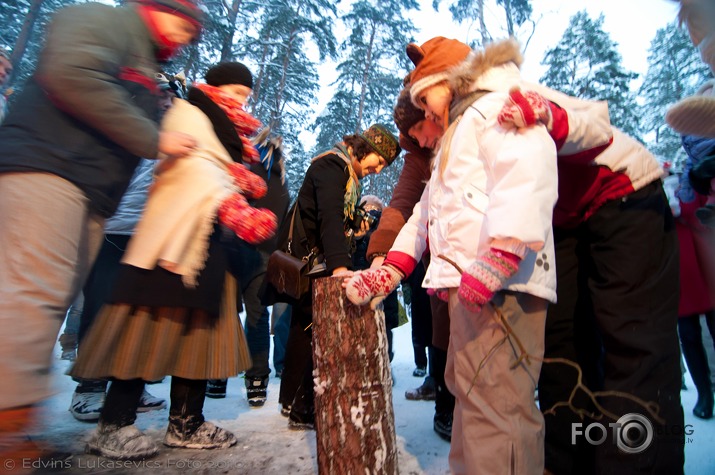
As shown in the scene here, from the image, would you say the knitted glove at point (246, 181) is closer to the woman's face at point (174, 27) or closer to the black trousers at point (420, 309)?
the woman's face at point (174, 27)

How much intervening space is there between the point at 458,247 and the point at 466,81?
792 millimetres

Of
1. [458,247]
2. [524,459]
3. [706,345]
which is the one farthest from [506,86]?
[706,345]

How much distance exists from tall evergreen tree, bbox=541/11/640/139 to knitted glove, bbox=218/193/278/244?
20.4 meters

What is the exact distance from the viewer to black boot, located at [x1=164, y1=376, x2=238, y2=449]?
7.50ft

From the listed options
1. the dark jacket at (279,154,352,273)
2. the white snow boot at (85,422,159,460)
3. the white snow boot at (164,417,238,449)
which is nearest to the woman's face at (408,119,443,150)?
the dark jacket at (279,154,352,273)

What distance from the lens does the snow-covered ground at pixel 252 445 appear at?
203 centimetres

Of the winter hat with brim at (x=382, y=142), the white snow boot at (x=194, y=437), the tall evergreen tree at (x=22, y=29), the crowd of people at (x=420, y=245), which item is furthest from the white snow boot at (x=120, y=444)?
the tall evergreen tree at (x=22, y=29)

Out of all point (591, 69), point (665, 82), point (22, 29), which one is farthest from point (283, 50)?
point (665, 82)

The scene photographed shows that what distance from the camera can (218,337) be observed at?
2.33 m

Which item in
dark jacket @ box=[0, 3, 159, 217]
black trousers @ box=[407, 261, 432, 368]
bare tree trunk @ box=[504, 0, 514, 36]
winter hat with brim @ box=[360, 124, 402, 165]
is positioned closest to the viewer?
dark jacket @ box=[0, 3, 159, 217]

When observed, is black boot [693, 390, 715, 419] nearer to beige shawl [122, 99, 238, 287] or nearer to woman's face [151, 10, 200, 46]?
beige shawl [122, 99, 238, 287]

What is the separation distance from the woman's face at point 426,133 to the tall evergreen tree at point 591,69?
1930cm

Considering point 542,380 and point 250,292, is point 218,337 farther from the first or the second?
point 542,380

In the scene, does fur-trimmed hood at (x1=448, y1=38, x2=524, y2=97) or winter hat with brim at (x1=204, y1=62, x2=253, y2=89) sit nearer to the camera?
fur-trimmed hood at (x1=448, y1=38, x2=524, y2=97)
